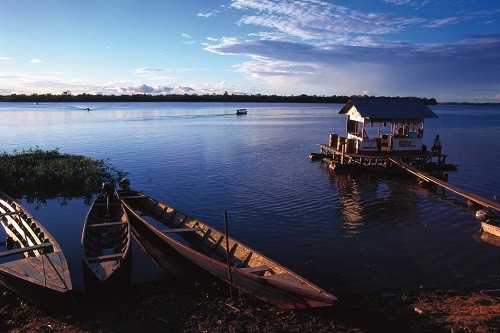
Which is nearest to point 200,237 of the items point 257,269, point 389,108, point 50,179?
point 257,269

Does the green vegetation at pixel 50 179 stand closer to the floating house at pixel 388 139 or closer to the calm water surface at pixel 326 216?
the calm water surface at pixel 326 216

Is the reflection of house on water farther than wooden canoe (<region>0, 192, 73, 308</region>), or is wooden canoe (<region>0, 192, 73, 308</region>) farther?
the reflection of house on water

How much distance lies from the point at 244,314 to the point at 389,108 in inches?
919

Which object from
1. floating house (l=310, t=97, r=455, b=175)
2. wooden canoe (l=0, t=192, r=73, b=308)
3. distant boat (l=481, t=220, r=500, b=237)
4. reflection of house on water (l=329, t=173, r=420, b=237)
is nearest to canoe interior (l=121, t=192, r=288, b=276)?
wooden canoe (l=0, t=192, r=73, b=308)

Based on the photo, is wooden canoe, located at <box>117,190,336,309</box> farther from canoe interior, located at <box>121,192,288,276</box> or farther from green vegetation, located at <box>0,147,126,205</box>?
green vegetation, located at <box>0,147,126,205</box>

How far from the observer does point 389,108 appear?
→ 96.3 feet

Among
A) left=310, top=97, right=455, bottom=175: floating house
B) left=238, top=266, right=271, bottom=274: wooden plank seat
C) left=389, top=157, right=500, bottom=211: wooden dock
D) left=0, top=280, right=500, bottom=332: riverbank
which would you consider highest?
left=310, top=97, right=455, bottom=175: floating house

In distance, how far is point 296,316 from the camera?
991 cm

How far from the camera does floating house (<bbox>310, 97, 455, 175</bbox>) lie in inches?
1126

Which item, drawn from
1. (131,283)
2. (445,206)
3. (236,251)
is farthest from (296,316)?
(445,206)

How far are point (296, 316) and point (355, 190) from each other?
16.4 m

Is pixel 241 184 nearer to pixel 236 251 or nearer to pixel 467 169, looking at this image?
pixel 236 251

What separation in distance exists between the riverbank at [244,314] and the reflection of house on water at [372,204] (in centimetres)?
646

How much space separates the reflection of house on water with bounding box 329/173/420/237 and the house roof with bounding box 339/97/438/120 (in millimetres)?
4610
